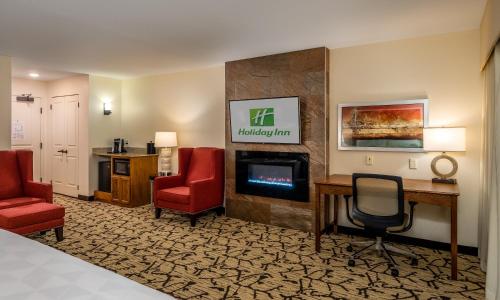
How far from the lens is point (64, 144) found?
22.3 ft

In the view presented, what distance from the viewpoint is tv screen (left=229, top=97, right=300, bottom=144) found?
14.7 feet

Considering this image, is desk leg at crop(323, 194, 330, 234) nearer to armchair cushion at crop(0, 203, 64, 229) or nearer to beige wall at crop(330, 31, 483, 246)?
beige wall at crop(330, 31, 483, 246)

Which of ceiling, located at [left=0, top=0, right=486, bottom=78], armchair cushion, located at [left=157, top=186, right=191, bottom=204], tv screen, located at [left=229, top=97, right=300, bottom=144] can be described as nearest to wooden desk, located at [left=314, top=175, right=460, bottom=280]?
tv screen, located at [left=229, top=97, right=300, bottom=144]

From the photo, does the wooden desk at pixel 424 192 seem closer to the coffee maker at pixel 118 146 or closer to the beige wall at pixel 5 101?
the coffee maker at pixel 118 146

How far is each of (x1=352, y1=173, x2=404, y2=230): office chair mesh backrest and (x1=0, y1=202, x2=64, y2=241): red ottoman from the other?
3486mm

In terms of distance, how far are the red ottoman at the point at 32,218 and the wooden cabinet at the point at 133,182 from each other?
5.72 ft

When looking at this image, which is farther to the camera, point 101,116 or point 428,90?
point 101,116

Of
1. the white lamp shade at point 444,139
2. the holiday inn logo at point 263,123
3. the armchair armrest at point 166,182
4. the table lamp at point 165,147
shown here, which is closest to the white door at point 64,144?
the table lamp at point 165,147

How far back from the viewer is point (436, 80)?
372 cm

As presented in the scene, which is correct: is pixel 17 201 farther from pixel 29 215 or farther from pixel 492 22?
pixel 492 22

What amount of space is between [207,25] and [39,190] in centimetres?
313

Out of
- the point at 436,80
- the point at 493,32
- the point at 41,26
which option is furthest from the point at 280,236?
the point at 41,26

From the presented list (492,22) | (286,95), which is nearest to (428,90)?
(492,22)

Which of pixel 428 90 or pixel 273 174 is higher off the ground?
pixel 428 90
